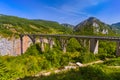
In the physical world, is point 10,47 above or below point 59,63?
above

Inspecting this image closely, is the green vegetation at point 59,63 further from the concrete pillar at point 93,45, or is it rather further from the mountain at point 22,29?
the mountain at point 22,29

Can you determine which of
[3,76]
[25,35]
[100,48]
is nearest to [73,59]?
[100,48]

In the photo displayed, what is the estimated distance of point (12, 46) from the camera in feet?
238

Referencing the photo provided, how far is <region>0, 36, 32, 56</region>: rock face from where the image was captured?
223 ft

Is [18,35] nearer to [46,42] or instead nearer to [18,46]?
[18,46]

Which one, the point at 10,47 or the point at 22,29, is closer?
the point at 10,47

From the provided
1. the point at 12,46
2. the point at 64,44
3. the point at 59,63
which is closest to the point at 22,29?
the point at 12,46

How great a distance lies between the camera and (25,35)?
273 feet

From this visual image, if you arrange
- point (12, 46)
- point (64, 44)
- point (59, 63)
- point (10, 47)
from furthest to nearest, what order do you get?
point (64, 44), point (12, 46), point (10, 47), point (59, 63)

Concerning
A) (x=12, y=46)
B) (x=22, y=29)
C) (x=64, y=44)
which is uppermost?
(x=22, y=29)

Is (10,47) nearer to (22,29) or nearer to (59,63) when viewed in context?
(59,63)

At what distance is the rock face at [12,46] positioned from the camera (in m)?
67.9

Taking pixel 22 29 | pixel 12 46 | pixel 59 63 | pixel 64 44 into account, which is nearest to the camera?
pixel 59 63

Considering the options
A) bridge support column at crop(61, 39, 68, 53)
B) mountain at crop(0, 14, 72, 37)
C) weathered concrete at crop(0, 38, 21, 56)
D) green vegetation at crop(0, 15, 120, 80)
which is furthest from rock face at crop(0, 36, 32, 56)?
bridge support column at crop(61, 39, 68, 53)
